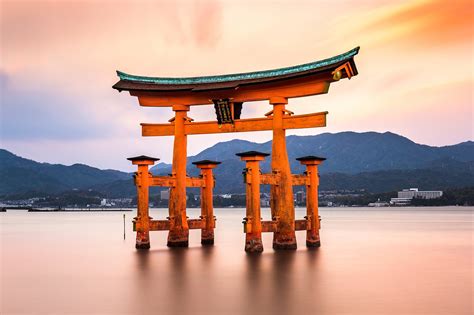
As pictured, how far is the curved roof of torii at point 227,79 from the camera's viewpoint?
24.7m

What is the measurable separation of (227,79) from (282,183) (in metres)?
5.36

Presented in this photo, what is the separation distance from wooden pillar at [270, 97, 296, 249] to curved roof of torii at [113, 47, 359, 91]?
3.87 ft

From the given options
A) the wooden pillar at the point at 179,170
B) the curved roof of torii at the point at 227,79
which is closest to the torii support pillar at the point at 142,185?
the wooden pillar at the point at 179,170

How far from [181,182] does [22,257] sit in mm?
11515

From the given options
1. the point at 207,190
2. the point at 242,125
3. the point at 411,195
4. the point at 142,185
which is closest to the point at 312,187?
the point at 242,125

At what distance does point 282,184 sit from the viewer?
26.3 m

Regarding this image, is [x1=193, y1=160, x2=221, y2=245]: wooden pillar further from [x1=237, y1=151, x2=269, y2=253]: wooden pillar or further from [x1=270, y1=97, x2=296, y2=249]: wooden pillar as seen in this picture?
[x1=237, y1=151, x2=269, y2=253]: wooden pillar

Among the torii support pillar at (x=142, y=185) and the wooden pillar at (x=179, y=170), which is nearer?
the torii support pillar at (x=142, y=185)

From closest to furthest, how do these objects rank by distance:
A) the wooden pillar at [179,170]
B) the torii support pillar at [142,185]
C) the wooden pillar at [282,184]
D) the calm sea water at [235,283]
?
1. the calm sea water at [235,283]
2. the wooden pillar at [282,184]
3. the torii support pillar at [142,185]
4. the wooden pillar at [179,170]

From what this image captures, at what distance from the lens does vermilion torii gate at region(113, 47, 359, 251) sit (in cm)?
2528

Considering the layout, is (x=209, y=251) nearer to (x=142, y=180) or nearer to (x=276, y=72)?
(x=142, y=180)

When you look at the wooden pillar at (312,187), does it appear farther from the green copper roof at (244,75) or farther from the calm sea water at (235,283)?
the green copper roof at (244,75)

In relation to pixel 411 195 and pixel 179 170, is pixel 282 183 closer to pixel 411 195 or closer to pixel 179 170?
pixel 179 170

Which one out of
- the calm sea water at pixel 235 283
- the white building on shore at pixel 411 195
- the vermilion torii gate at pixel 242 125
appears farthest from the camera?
the white building on shore at pixel 411 195
